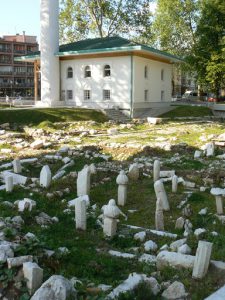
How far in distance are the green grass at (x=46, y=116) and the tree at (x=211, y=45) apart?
17775 millimetres

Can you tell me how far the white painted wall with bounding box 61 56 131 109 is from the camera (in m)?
40.8

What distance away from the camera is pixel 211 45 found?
5012cm

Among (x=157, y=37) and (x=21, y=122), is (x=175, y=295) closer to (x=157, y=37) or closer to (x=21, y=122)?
(x=21, y=122)

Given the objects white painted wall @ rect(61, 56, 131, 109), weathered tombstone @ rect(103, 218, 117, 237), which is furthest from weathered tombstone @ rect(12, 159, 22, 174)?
white painted wall @ rect(61, 56, 131, 109)

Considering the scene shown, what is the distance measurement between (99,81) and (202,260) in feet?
123

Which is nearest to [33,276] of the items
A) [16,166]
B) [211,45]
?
[16,166]

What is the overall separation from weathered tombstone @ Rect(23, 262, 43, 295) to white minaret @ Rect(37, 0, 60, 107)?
3801 cm

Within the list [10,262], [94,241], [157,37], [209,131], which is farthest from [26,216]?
[157,37]

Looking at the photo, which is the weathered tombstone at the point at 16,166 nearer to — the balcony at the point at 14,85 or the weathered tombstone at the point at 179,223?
the weathered tombstone at the point at 179,223

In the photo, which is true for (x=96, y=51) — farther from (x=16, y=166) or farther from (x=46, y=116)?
(x=16, y=166)

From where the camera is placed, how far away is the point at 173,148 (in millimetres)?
19672

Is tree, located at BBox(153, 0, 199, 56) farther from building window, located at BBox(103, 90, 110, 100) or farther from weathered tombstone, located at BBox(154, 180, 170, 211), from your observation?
weathered tombstone, located at BBox(154, 180, 170, 211)

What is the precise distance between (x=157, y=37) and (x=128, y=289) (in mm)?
64370

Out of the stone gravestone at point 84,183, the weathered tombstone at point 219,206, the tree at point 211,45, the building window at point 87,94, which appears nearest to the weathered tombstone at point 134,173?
the stone gravestone at point 84,183
